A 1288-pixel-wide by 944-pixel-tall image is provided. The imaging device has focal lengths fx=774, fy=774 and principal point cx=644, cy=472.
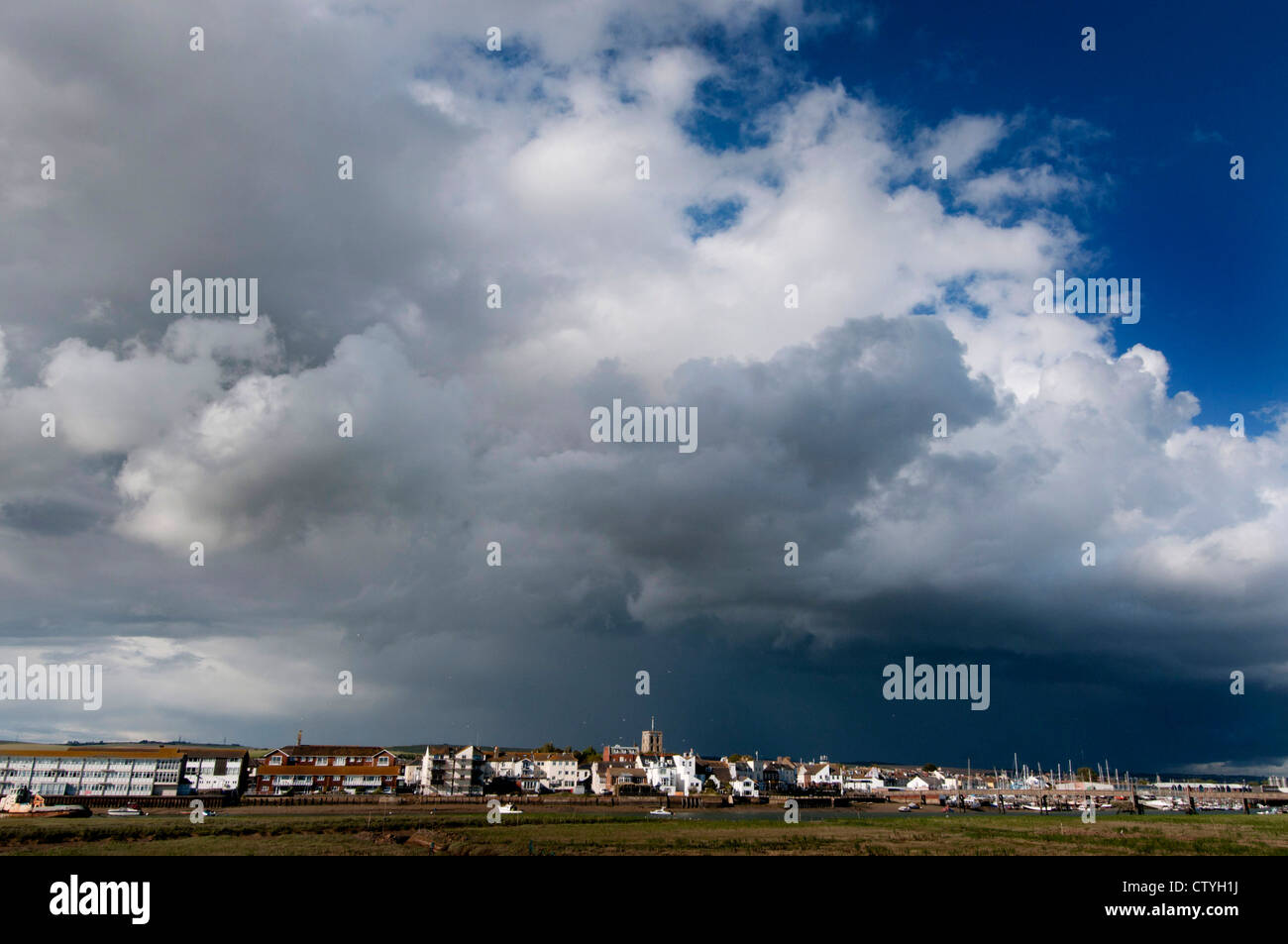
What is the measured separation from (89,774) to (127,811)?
29.2 metres

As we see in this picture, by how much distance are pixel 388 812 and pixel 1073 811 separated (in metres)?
128

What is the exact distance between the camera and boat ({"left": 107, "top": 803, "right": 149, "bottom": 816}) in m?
106

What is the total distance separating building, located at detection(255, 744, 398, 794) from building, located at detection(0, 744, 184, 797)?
15384 mm

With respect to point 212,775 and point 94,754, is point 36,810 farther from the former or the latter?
point 212,775

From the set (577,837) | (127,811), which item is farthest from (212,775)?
(577,837)

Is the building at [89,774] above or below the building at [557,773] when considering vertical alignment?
above

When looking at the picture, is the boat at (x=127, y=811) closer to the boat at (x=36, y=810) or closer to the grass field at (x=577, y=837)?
the boat at (x=36, y=810)

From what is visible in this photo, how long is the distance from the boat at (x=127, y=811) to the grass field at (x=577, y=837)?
24.6 feet

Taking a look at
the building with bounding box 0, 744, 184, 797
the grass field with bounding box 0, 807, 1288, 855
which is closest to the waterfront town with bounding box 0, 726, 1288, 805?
the building with bounding box 0, 744, 184, 797

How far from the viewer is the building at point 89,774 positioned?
12825cm

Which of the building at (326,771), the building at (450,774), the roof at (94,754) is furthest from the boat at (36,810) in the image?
the building at (450,774)
